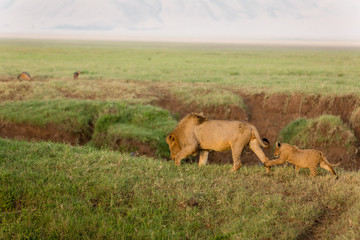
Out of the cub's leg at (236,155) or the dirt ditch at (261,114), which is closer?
the cub's leg at (236,155)

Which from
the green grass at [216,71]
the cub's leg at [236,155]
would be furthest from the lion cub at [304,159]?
the green grass at [216,71]

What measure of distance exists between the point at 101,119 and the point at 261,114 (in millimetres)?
5135

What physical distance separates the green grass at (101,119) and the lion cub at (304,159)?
479 cm

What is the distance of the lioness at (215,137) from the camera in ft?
23.1

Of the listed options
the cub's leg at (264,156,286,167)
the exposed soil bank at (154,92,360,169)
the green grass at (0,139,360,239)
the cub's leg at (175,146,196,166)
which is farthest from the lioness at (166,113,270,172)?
the exposed soil bank at (154,92,360,169)

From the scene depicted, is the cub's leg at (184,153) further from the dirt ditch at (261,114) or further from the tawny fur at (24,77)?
the tawny fur at (24,77)

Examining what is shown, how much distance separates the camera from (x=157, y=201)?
5637mm

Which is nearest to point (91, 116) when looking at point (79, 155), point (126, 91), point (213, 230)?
point (126, 91)

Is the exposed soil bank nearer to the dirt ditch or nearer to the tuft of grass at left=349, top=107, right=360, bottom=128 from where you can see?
the dirt ditch

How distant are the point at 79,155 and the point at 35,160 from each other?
0.76 metres

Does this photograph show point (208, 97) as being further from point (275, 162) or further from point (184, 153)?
point (275, 162)

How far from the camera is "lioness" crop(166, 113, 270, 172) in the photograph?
7031 millimetres

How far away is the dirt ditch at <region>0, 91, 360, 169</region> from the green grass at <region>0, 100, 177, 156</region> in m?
0.23

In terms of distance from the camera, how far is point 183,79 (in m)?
19.4
